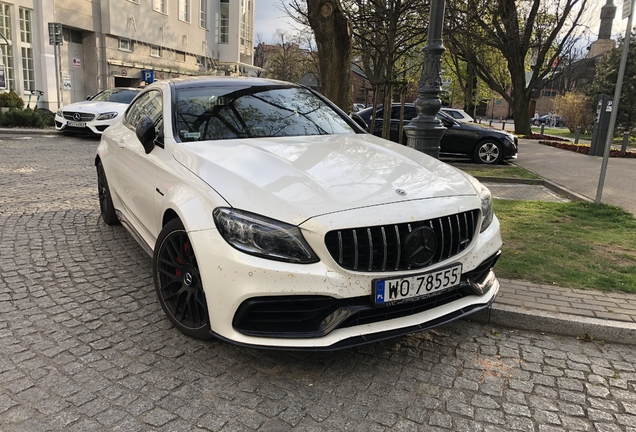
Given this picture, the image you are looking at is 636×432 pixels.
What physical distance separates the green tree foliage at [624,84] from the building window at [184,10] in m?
28.3

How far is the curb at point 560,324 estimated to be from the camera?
137 inches

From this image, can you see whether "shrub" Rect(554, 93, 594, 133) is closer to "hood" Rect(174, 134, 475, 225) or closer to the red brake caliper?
"hood" Rect(174, 134, 475, 225)

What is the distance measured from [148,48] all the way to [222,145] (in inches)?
1282

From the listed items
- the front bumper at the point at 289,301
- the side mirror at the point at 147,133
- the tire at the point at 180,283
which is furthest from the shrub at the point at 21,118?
the front bumper at the point at 289,301

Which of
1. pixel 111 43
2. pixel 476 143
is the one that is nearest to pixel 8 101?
pixel 111 43

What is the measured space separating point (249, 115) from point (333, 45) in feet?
18.1

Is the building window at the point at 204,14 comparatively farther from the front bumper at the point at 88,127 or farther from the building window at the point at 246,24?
the front bumper at the point at 88,127

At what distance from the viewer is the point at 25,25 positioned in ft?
72.8

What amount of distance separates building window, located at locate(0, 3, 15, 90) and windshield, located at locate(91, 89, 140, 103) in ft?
27.1

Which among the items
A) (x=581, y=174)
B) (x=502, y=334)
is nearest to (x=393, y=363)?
(x=502, y=334)

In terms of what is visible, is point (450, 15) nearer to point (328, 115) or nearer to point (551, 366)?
point (328, 115)

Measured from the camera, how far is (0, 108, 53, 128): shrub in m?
16.4

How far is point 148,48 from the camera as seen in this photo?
107ft

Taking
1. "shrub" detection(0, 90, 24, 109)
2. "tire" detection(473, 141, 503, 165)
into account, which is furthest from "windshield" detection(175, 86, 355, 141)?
"shrub" detection(0, 90, 24, 109)
